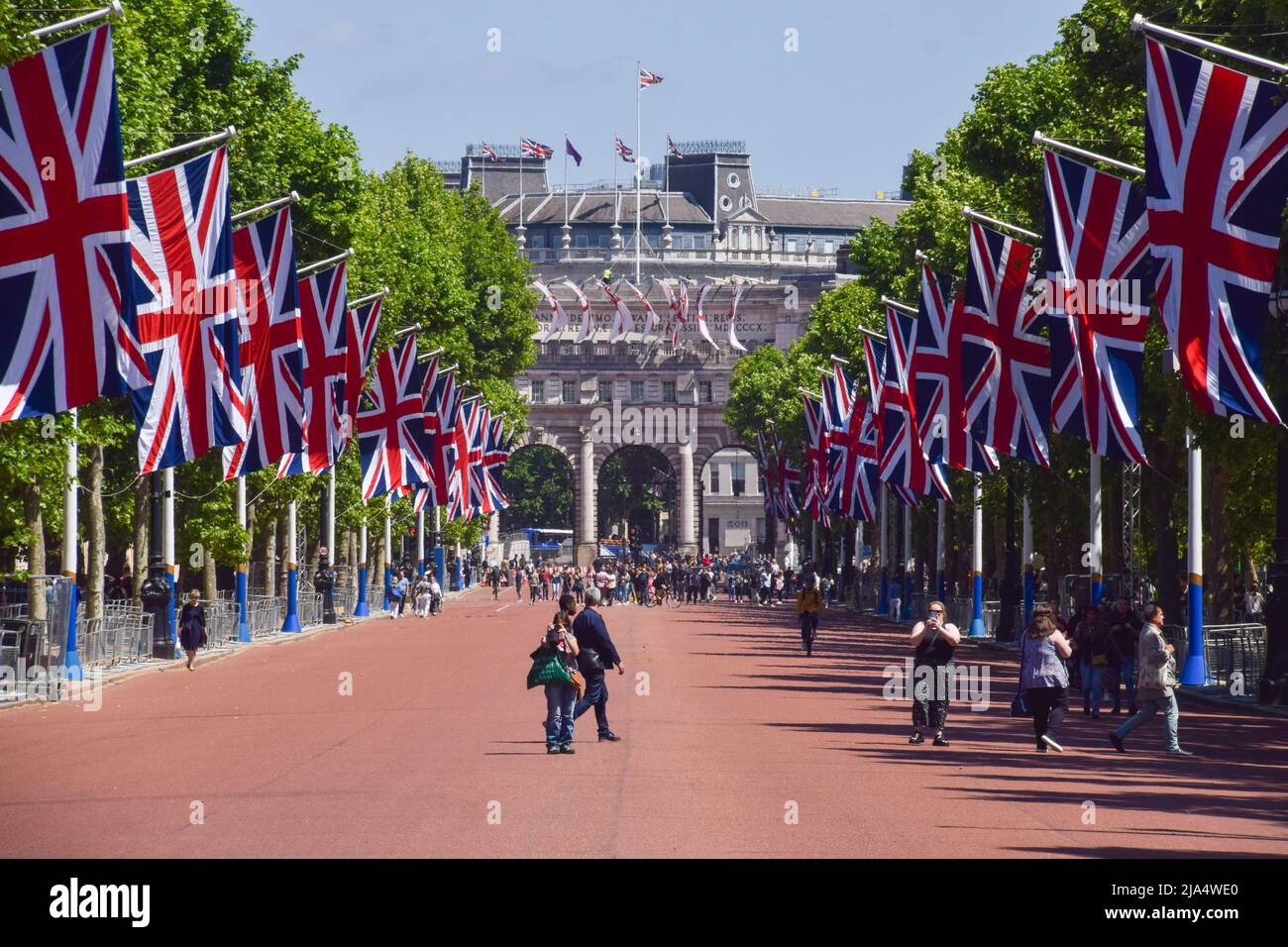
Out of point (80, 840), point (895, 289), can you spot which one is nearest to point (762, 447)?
point (895, 289)

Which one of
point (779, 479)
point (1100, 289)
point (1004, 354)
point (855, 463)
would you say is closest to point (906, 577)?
point (855, 463)

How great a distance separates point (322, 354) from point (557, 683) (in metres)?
19.4

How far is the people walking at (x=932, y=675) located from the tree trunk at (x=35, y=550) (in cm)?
1471

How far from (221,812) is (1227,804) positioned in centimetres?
878

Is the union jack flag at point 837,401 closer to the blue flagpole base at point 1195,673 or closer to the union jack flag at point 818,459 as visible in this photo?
the union jack flag at point 818,459

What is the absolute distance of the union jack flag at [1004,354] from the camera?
111ft

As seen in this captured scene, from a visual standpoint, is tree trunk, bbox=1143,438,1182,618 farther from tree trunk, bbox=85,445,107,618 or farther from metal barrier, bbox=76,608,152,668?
tree trunk, bbox=85,445,107,618

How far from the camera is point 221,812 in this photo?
17.0m

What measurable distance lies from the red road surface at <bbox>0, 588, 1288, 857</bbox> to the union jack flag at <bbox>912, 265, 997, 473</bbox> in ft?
17.0

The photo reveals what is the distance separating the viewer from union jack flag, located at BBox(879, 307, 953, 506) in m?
44.0

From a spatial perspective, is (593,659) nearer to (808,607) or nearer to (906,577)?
(808,607)

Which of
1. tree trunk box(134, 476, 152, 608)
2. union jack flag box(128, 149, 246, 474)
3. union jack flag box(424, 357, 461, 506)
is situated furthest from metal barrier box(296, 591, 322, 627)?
union jack flag box(128, 149, 246, 474)

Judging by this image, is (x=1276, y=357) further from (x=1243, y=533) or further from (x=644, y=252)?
(x=644, y=252)

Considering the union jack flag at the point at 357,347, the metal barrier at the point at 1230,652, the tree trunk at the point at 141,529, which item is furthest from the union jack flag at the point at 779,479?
the metal barrier at the point at 1230,652
